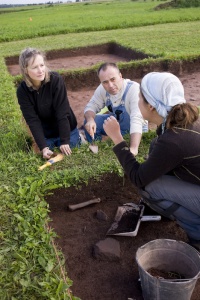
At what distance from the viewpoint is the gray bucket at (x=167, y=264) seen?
84.4 inches

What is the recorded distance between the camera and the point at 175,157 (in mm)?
2328

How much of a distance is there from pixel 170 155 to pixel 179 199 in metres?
0.53

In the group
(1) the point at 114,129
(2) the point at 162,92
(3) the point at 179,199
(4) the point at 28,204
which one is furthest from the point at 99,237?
(2) the point at 162,92

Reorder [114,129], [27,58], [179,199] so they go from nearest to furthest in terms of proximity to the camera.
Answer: [179,199]
[114,129]
[27,58]

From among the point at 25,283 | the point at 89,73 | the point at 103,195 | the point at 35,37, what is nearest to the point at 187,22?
the point at 35,37

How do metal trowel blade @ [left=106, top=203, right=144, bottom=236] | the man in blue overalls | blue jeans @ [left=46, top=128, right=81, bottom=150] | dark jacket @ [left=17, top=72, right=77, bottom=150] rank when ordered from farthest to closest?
blue jeans @ [left=46, top=128, right=81, bottom=150] < dark jacket @ [left=17, top=72, right=77, bottom=150] < the man in blue overalls < metal trowel blade @ [left=106, top=203, right=144, bottom=236]

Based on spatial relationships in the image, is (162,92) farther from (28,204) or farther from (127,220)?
(28,204)

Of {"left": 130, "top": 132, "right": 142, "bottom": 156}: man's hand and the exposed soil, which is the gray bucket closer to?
the exposed soil

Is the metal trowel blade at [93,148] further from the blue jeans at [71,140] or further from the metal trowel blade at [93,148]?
the blue jeans at [71,140]

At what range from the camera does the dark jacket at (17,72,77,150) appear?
405cm

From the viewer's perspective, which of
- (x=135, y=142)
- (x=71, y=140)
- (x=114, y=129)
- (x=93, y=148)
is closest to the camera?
(x=114, y=129)

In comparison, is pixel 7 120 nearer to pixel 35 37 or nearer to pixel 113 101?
pixel 113 101

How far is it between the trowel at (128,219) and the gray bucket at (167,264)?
1.49 ft

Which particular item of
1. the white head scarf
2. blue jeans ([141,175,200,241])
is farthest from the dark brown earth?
the white head scarf
